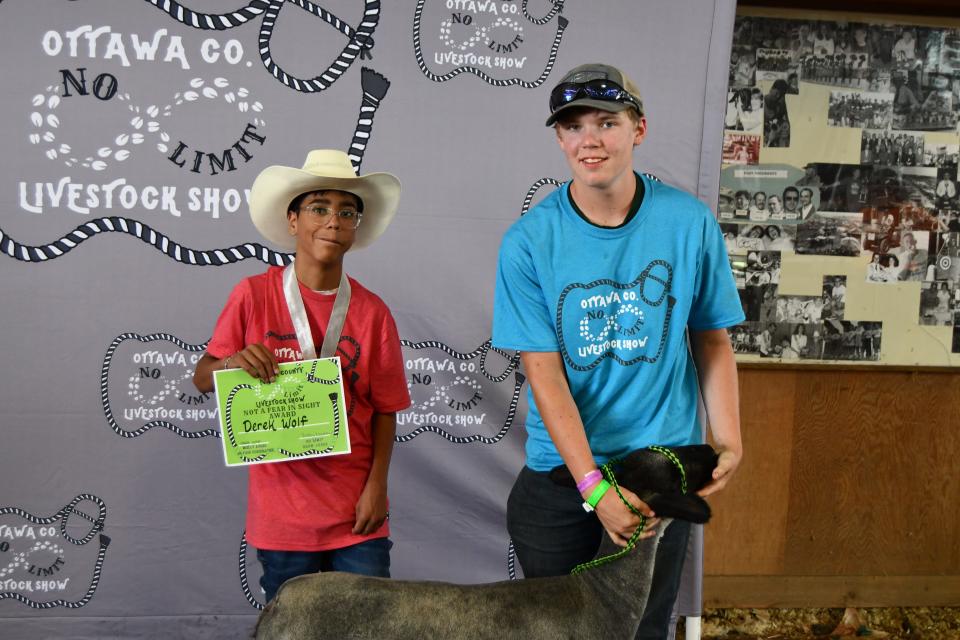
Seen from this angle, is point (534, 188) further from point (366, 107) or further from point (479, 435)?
point (479, 435)

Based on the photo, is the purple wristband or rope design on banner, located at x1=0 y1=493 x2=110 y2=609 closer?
the purple wristband

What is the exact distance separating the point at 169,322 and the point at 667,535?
210cm

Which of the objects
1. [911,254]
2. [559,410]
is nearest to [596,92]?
[559,410]

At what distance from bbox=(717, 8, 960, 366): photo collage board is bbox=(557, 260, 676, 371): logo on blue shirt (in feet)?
6.54

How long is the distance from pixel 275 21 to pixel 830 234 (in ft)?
8.69

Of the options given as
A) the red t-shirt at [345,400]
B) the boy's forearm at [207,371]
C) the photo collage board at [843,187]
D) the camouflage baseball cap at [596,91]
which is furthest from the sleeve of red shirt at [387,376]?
the photo collage board at [843,187]

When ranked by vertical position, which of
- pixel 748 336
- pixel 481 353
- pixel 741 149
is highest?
pixel 741 149

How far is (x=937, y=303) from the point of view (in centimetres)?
380

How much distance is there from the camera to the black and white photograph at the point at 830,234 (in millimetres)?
3729

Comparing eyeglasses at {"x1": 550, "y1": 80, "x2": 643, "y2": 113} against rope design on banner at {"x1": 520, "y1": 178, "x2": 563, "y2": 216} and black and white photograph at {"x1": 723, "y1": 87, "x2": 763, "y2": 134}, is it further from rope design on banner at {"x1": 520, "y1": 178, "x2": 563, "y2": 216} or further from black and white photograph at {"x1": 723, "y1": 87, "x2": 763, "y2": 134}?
black and white photograph at {"x1": 723, "y1": 87, "x2": 763, "y2": 134}

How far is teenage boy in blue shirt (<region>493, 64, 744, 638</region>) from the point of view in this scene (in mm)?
1832

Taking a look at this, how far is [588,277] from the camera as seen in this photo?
186cm

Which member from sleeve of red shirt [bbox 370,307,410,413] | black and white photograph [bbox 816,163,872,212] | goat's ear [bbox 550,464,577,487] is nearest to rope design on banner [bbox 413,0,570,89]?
sleeve of red shirt [bbox 370,307,410,413]

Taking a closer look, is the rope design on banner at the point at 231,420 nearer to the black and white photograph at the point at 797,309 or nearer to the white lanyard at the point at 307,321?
the white lanyard at the point at 307,321
